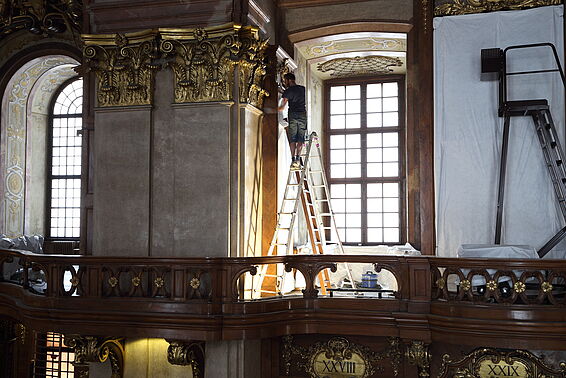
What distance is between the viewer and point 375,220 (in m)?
13.5

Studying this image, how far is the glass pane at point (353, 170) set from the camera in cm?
1371

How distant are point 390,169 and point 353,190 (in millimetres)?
836

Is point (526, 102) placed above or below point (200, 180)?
above

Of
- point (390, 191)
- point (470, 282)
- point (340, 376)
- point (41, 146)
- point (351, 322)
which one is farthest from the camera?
point (41, 146)

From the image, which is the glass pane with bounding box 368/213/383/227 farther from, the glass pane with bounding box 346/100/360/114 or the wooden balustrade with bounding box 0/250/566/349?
the wooden balustrade with bounding box 0/250/566/349

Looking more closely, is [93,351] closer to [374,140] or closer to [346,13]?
[346,13]

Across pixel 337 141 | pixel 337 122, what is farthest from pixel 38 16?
pixel 337 141

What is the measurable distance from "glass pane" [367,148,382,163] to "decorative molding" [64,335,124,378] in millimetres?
6193

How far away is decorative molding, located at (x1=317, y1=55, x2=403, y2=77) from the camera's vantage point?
12711 millimetres

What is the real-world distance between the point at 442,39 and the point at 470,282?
13.1ft

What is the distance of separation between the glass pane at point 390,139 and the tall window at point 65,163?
6348 mm

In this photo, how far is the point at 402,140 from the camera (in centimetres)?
1348

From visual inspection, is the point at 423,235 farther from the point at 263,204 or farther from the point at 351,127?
the point at 351,127

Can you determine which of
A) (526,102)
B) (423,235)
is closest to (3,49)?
(423,235)
